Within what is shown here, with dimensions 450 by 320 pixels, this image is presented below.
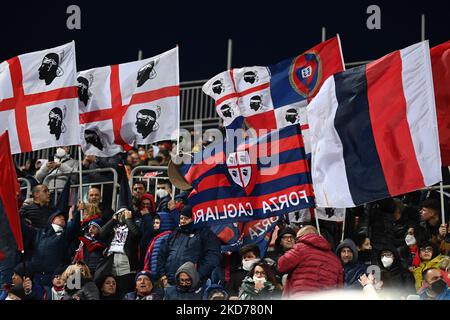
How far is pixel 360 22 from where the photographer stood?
886 inches

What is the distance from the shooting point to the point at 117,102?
17547 millimetres

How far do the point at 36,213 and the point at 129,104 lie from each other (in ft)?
6.35

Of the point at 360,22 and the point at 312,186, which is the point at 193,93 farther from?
the point at 312,186

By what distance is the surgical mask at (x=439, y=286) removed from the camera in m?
12.7

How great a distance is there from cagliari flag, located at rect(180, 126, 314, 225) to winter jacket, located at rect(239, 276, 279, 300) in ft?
4.81

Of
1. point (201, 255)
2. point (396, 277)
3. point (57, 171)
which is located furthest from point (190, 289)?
point (57, 171)

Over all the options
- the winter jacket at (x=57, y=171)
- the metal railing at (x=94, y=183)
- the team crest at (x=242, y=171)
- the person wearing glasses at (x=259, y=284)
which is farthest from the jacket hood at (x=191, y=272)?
the winter jacket at (x=57, y=171)

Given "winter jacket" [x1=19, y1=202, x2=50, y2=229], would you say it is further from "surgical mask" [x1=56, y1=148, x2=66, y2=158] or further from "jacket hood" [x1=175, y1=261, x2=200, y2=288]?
"jacket hood" [x1=175, y1=261, x2=200, y2=288]

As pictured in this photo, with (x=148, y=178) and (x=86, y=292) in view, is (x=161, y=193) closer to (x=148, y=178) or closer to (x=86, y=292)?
(x=148, y=178)

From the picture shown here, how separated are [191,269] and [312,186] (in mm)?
1724

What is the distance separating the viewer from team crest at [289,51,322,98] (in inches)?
672

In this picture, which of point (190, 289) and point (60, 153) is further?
point (60, 153)

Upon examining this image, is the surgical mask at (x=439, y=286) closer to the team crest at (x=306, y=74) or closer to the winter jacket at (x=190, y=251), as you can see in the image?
the winter jacket at (x=190, y=251)
